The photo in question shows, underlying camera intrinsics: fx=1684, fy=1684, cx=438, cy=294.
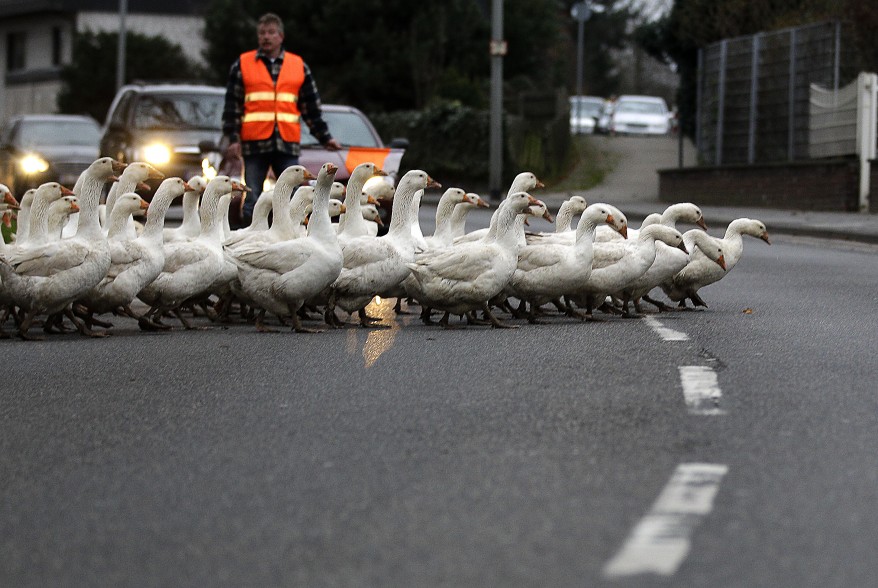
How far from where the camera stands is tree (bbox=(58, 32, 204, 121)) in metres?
56.8

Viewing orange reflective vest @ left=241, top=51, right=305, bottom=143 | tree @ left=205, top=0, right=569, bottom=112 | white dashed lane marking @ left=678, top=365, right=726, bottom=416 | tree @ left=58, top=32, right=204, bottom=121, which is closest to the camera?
white dashed lane marking @ left=678, top=365, right=726, bottom=416

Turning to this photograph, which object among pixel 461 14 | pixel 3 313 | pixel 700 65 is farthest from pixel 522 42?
pixel 3 313

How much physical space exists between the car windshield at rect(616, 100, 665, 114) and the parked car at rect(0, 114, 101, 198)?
26.2 m

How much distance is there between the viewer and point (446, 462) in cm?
591

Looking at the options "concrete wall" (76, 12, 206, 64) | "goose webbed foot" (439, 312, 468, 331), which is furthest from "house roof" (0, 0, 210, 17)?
"goose webbed foot" (439, 312, 468, 331)

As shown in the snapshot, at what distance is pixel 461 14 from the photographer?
4381 cm

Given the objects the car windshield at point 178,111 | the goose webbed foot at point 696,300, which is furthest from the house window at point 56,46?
the goose webbed foot at point 696,300

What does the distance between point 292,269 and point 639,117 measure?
150ft

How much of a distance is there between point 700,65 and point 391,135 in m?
10.4

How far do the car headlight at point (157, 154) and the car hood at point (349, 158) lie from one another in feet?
9.19

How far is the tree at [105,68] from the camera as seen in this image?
56.8 meters

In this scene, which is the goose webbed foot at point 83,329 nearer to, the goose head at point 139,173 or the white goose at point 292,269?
the white goose at point 292,269

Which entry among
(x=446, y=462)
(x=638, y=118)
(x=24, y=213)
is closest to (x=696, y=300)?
(x=24, y=213)

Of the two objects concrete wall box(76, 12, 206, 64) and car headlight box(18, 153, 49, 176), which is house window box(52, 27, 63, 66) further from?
car headlight box(18, 153, 49, 176)
